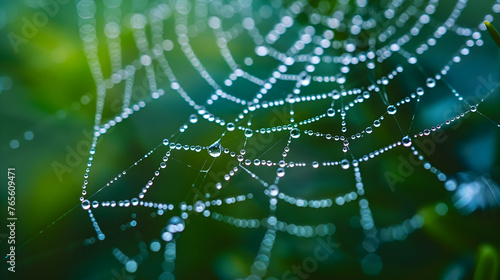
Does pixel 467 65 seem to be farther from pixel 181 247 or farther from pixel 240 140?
pixel 181 247

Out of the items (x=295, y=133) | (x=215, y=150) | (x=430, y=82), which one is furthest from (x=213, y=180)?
(x=430, y=82)

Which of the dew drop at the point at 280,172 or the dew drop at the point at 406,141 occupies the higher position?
the dew drop at the point at 406,141

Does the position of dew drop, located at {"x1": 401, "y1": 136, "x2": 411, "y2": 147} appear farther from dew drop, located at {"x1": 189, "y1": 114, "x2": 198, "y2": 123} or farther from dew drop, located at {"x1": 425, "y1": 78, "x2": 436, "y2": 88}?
dew drop, located at {"x1": 189, "y1": 114, "x2": 198, "y2": 123}

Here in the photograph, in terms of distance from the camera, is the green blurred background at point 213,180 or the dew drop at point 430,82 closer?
the green blurred background at point 213,180

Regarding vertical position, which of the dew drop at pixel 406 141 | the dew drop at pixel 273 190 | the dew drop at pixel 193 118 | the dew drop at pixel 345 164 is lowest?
the dew drop at pixel 273 190

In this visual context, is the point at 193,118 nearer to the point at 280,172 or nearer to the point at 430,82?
the point at 280,172

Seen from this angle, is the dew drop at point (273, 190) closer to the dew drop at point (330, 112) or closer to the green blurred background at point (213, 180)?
the green blurred background at point (213, 180)

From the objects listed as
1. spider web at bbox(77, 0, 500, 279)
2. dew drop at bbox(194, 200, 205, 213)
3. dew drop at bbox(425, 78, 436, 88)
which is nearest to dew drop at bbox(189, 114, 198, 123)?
spider web at bbox(77, 0, 500, 279)

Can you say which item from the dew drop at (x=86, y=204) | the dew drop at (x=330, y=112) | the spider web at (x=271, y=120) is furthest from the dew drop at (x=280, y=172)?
the dew drop at (x=86, y=204)
